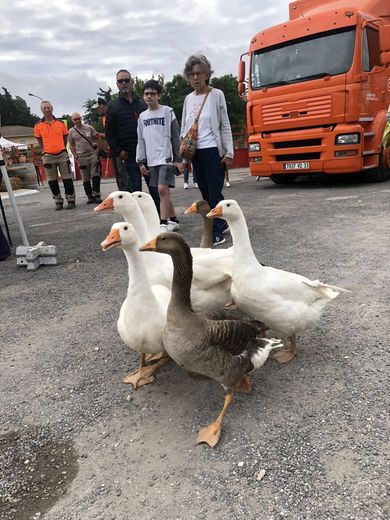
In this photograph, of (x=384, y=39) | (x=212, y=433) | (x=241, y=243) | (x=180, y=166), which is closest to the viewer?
(x=212, y=433)

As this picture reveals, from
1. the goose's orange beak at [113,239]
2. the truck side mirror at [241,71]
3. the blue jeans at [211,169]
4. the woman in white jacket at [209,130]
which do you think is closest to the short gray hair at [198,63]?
the woman in white jacket at [209,130]

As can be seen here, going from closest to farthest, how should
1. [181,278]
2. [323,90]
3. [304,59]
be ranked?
[181,278]
[323,90]
[304,59]

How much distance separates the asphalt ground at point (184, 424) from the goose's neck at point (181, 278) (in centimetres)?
67

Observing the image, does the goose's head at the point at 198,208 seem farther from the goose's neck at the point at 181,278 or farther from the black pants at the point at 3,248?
the black pants at the point at 3,248

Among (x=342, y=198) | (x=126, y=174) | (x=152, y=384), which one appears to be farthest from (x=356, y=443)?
(x=342, y=198)

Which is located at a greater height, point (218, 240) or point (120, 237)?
point (120, 237)

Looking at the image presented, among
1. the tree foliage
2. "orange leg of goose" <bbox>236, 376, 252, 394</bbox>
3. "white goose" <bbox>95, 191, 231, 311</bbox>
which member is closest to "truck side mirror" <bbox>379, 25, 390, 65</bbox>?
"white goose" <bbox>95, 191, 231, 311</bbox>

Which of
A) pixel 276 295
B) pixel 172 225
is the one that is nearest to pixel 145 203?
pixel 276 295

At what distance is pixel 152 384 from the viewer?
285 centimetres

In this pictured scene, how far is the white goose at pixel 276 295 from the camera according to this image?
9.24 ft

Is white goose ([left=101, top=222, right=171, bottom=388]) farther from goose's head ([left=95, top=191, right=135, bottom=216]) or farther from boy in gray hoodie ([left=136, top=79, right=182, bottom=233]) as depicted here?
boy in gray hoodie ([left=136, top=79, right=182, bottom=233])

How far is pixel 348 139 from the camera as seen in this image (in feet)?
28.2

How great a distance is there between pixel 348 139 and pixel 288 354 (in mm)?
6969

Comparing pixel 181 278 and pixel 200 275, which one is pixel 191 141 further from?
pixel 181 278
